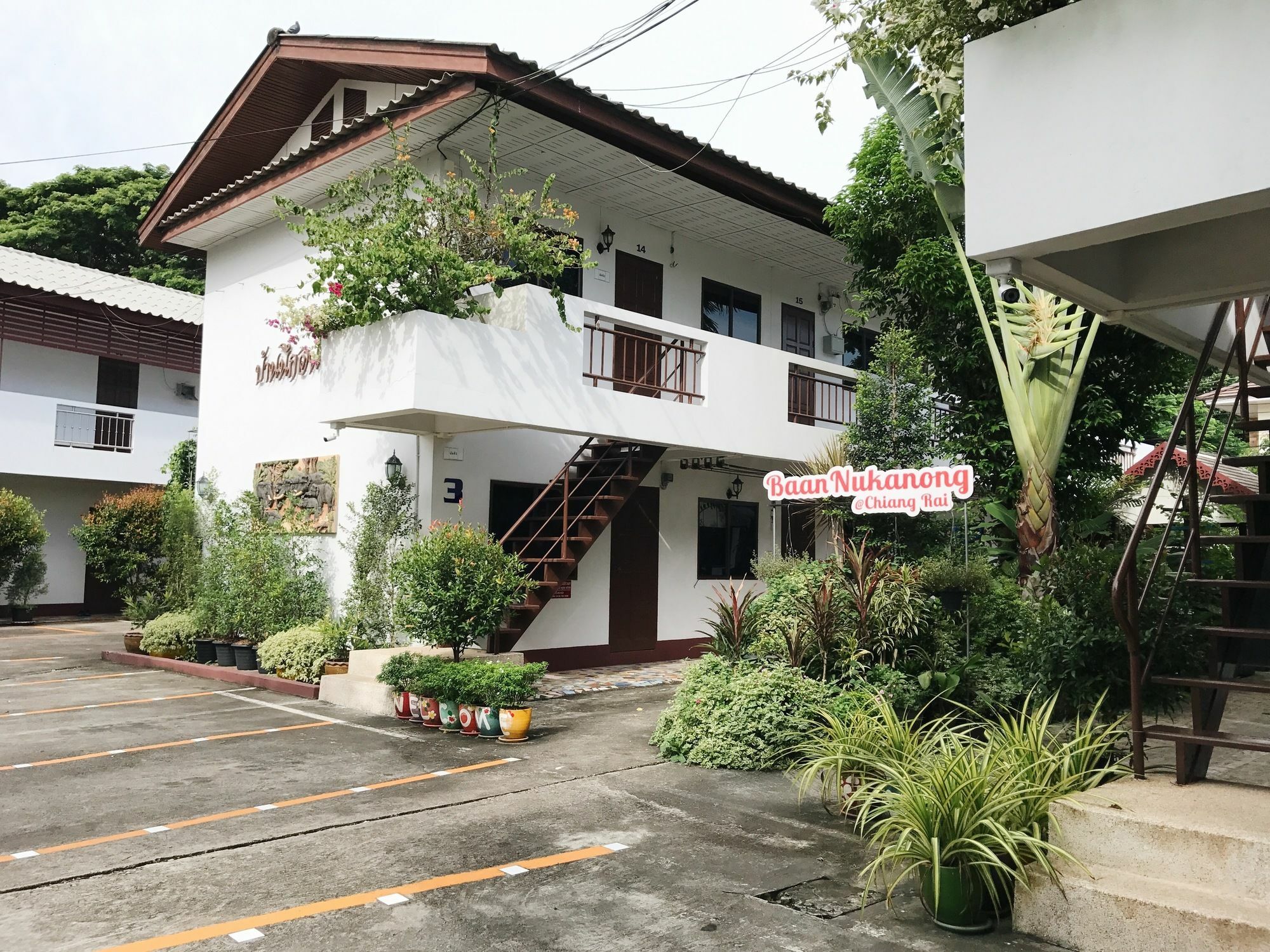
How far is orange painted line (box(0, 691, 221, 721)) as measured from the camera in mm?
10836

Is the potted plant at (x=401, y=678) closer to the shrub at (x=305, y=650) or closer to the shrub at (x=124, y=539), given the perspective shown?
the shrub at (x=305, y=650)

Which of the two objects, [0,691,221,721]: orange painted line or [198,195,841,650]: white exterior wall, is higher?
[198,195,841,650]: white exterior wall

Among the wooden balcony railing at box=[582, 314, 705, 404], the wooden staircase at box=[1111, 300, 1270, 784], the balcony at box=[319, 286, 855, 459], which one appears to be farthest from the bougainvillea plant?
Answer: the wooden staircase at box=[1111, 300, 1270, 784]

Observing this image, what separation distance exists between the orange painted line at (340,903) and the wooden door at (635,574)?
29.6ft

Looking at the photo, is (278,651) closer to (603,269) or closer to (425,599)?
(425,599)

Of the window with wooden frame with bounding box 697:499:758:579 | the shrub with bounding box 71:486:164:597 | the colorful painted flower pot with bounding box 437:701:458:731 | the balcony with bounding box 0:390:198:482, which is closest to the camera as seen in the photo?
the colorful painted flower pot with bounding box 437:701:458:731

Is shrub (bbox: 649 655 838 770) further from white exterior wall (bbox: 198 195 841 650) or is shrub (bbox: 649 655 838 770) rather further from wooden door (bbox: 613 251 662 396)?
wooden door (bbox: 613 251 662 396)

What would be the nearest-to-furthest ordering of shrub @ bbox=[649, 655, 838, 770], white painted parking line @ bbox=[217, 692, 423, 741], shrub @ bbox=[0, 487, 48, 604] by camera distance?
shrub @ bbox=[649, 655, 838, 770] < white painted parking line @ bbox=[217, 692, 423, 741] < shrub @ bbox=[0, 487, 48, 604]

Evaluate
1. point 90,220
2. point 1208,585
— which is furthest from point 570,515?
point 90,220

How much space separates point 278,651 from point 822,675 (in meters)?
7.50

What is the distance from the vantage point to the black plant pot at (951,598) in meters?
9.43

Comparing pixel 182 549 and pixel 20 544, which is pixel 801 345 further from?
pixel 20 544

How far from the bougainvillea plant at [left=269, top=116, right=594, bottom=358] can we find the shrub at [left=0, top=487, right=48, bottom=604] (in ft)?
39.5

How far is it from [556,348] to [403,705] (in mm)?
4451
